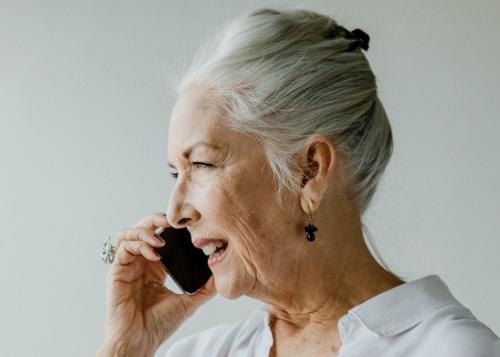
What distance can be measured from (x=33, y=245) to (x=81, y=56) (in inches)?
22.9

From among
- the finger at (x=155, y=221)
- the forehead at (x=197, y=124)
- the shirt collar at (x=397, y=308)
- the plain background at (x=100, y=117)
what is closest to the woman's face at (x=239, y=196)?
the forehead at (x=197, y=124)

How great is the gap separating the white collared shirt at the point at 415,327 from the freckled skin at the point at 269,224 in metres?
0.04

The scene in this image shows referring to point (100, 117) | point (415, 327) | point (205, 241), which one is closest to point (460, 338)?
point (415, 327)

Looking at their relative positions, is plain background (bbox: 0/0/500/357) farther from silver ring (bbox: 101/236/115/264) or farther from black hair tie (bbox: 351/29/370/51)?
black hair tie (bbox: 351/29/370/51)

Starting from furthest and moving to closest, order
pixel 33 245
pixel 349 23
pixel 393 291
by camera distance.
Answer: pixel 33 245
pixel 349 23
pixel 393 291

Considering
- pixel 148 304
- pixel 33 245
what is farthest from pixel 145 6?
pixel 148 304

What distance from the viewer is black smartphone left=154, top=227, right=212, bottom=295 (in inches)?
69.2

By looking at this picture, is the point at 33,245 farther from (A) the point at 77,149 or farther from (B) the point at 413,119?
(B) the point at 413,119

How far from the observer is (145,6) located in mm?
2629

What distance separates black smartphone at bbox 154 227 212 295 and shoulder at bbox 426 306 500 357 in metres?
0.53

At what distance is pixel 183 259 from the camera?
5.82 ft

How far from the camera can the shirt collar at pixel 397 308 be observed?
148 centimetres

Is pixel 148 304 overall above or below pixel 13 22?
below

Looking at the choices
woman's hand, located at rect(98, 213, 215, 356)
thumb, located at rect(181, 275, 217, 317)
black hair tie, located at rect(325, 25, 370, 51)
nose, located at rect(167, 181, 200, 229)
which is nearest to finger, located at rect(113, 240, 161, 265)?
woman's hand, located at rect(98, 213, 215, 356)
